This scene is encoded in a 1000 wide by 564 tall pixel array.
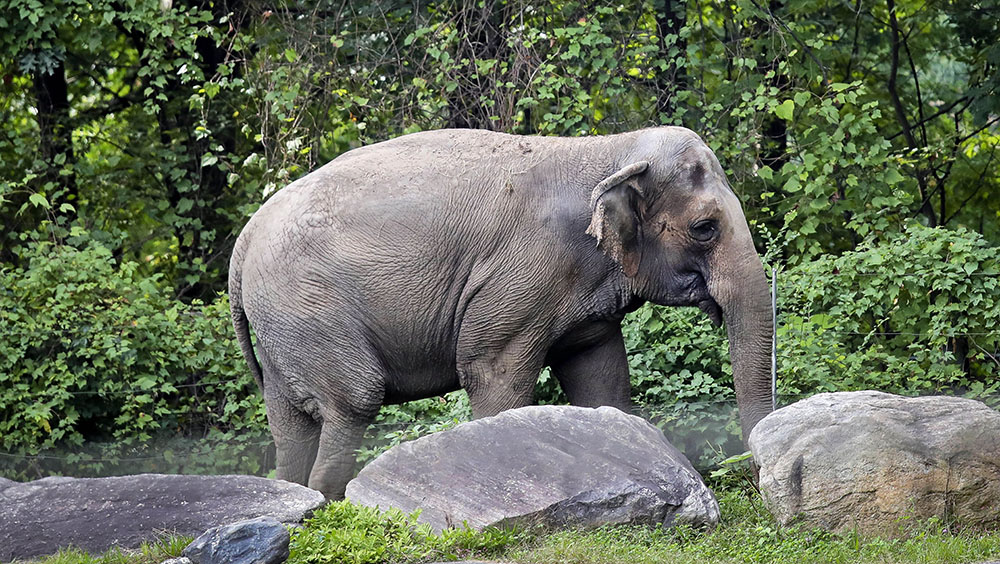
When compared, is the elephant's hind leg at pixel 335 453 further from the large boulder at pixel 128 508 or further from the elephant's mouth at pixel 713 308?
the elephant's mouth at pixel 713 308

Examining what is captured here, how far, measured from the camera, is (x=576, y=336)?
24.3ft

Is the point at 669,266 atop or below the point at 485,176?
below

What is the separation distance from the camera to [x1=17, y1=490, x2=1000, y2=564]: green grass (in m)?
5.68

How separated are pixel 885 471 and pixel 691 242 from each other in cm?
176

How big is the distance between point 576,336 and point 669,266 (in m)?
0.66

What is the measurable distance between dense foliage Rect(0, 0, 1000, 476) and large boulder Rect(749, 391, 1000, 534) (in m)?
3.23

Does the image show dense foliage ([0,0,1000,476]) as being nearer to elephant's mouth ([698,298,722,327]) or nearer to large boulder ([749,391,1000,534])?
elephant's mouth ([698,298,722,327])

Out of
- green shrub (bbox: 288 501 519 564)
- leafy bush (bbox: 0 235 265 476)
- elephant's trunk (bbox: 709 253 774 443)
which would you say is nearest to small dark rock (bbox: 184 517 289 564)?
green shrub (bbox: 288 501 519 564)

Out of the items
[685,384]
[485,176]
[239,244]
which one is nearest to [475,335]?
[485,176]

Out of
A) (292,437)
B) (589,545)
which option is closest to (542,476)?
(589,545)

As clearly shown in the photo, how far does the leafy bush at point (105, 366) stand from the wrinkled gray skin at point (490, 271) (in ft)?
15.1

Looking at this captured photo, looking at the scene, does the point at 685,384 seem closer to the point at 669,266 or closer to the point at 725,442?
the point at 725,442

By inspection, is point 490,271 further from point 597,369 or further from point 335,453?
point 335,453

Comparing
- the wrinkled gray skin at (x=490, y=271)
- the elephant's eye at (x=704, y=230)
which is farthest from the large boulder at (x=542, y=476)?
the elephant's eye at (x=704, y=230)
